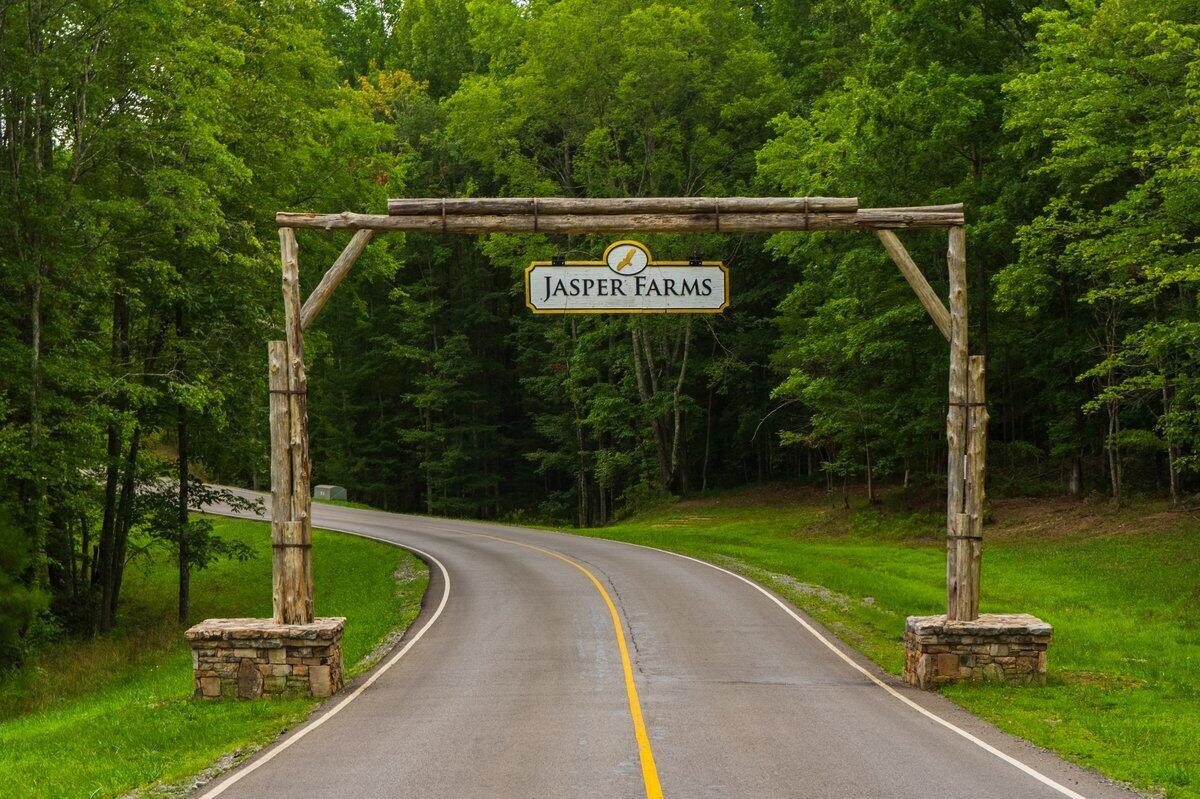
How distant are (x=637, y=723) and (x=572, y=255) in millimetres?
35707

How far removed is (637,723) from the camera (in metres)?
11.4

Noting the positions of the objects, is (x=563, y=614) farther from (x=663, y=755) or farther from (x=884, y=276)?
(x=884, y=276)

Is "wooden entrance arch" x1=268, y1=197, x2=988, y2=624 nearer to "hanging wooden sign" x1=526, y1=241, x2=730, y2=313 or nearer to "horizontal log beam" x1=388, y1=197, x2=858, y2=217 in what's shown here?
"horizontal log beam" x1=388, y1=197, x2=858, y2=217

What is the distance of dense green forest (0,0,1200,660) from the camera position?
2056 centimetres

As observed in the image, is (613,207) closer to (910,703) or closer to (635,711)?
(635,711)

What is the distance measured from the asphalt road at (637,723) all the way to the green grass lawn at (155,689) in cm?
87

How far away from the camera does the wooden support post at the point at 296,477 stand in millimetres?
13734

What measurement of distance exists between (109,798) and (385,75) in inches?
2186

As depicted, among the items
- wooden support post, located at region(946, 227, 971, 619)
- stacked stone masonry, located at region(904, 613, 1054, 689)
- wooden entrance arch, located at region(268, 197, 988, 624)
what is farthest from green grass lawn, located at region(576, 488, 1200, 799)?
wooden entrance arch, located at region(268, 197, 988, 624)

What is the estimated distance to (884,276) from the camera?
34906 millimetres

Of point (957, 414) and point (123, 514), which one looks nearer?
point (957, 414)

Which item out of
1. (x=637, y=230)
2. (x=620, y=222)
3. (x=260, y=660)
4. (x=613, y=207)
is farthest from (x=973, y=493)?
(x=260, y=660)

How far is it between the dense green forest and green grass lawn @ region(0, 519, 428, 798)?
4.71 ft

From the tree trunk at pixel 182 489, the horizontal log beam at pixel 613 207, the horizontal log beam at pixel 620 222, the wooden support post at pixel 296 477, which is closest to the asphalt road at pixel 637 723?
the wooden support post at pixel 296 477
